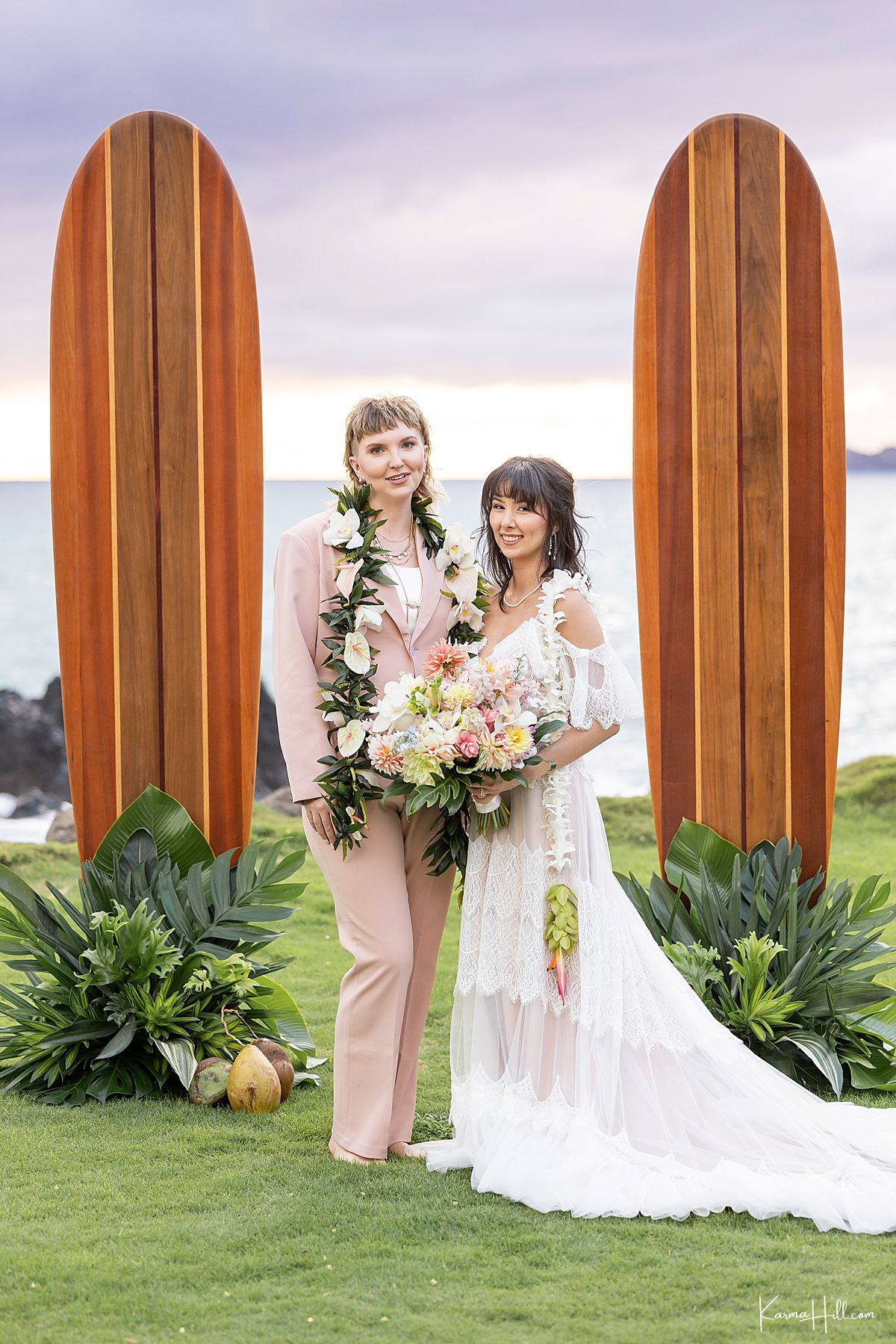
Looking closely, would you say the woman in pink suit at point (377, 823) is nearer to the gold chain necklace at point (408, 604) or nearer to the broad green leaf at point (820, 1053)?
the gold chain necklace at point (408, 604)

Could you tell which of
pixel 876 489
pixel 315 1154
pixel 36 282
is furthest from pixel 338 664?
pixel 876 489

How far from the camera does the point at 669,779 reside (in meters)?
3.98

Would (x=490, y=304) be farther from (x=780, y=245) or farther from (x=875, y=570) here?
(x=780, y=245)

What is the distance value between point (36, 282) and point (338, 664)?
8839 mm

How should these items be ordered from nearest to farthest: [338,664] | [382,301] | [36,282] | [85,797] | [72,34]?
[338,664], [85,797], [72,34], [36,282], [382,301]

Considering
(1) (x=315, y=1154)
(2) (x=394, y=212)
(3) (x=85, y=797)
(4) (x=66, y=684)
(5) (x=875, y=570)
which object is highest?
(2) (x=394, y=212)

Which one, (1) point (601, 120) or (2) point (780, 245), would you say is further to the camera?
(1) point (601, 120)

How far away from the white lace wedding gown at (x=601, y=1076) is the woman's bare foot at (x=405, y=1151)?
0.27 ft

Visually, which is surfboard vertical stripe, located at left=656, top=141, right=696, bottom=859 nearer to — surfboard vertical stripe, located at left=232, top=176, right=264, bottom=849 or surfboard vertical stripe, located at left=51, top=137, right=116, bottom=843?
surfboard vertical stripe, located at left=232, top=176, right=264, bottom=849

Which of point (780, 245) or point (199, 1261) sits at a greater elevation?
point (780, 245)

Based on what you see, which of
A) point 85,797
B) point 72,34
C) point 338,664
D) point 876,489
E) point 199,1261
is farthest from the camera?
point 876,489

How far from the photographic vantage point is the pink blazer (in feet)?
9.86

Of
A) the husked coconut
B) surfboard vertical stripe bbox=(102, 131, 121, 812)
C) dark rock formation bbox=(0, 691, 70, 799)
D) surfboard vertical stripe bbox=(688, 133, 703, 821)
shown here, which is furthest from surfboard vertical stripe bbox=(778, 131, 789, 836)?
dark rock formation bbox=(0, 691, 70, 799)

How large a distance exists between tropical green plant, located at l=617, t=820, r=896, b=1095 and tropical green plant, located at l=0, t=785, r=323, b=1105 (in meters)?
1.13
